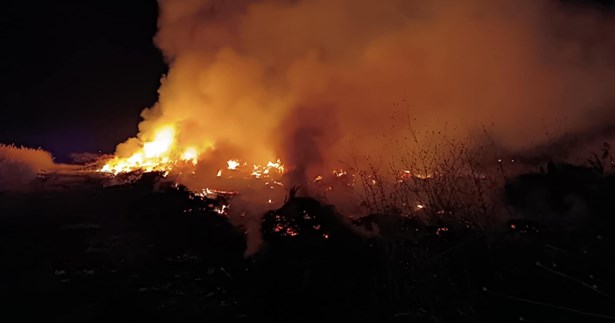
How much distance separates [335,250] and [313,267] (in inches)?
35.7

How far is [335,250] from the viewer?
39.2 feet

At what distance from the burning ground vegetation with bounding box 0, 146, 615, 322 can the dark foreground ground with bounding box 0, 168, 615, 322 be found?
0.04 m

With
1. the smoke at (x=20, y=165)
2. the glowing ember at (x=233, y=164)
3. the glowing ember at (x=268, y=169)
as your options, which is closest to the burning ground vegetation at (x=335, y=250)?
the glowing ember at (x=268, y=169)

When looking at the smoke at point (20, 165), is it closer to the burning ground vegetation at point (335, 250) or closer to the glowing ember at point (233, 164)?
the burning ground vegetation at point (335, 250)

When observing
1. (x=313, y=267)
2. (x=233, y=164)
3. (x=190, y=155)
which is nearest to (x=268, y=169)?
(x=233, y=164)

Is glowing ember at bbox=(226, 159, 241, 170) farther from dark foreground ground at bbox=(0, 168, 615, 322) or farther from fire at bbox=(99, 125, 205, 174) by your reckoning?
dark foreground ground at bbox=(0, 168, 615, 322)

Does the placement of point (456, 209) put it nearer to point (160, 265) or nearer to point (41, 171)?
point (160, 265)

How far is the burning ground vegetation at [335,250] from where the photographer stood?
9.55 metres

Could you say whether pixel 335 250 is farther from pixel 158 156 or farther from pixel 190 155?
pixel 158 156

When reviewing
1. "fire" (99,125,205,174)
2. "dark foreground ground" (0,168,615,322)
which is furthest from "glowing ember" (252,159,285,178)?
"dark foreground ground" (0,168,615,322)

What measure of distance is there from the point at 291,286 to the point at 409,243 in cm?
340

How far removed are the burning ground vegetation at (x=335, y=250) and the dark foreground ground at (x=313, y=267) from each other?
4 cm

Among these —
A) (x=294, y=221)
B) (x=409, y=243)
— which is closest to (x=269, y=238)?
(x=294, y=221)

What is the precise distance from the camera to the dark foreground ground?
941cm
